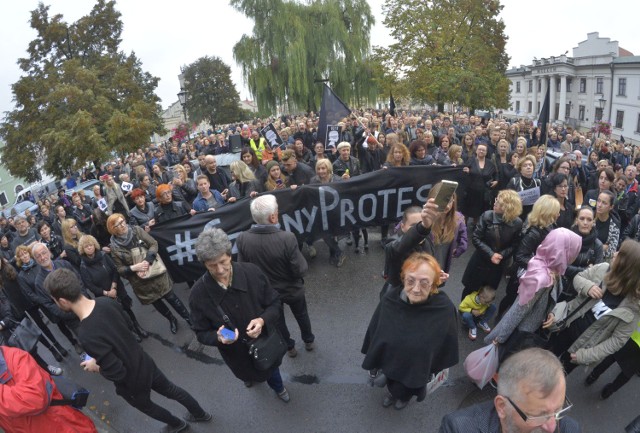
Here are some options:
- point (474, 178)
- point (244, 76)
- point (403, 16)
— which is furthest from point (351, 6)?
point (474, 178)

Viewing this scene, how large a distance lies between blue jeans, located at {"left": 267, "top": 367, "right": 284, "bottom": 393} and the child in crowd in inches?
90.1

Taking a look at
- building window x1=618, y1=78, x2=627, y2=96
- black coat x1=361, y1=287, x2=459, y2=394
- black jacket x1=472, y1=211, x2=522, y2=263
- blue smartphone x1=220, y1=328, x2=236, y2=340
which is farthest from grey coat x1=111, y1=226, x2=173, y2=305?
building window x1=618, y1=78, x2=627, y2=96

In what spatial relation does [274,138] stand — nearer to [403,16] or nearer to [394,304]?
[394,304]

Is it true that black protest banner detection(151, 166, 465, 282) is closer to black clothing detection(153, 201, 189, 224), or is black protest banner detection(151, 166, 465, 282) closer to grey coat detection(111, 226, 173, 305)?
grey coat detection(111, 226, 173, 305)

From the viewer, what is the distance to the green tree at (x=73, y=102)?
18297 millimetres

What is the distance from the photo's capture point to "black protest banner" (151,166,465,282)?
5207mm

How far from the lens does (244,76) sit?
25609 mm

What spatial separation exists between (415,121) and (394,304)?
1112cm

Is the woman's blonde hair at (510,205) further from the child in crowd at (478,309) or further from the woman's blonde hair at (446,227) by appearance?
the child in crowd at (478,309)

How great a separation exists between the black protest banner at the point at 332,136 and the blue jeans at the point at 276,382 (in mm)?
5764

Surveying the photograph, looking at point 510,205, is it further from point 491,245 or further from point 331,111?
point 331,111

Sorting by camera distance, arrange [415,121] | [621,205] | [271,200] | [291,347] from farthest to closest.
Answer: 1. [415,121]
2. [621,205]
3. [291,347]
4. [271,200]

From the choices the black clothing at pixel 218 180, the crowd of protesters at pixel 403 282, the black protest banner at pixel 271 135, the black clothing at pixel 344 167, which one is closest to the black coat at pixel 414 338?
the crowd of protesters at pixel 403 282

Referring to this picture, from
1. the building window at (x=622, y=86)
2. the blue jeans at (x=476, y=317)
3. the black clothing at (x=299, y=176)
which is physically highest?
the building window at (x=622, y=86)
